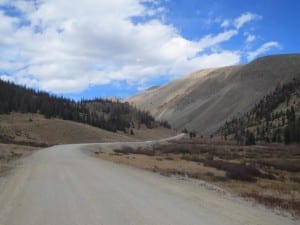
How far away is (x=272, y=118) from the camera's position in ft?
527

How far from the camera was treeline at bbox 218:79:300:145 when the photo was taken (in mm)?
135288

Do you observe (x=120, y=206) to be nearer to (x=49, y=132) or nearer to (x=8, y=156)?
(x=8, y=156)

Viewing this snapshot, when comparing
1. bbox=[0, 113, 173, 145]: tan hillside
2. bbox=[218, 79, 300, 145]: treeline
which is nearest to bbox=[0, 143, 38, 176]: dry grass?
bbox=[0, 113, 173, 145]: tan hillside

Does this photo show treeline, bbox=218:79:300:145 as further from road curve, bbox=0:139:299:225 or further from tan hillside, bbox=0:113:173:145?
road curve, bbox=0:139:299:225

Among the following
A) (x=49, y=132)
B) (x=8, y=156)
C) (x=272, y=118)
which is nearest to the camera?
(x=8, y=156)

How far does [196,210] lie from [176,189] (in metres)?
5.55

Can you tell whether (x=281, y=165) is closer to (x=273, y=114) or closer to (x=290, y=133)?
(x=290, y=133)

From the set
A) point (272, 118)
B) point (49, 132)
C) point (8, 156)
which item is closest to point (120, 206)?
point (8, 156)

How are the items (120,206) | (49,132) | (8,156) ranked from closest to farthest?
(120,206), (8,156), (49,132)

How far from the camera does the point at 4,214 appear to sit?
12281 millimetres

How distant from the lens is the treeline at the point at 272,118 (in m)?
135

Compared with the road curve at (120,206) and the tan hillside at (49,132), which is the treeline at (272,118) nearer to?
the tan hillside at (49,132)

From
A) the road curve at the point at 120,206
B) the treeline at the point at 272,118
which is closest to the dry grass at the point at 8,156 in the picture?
the road curve at the point at 120,206

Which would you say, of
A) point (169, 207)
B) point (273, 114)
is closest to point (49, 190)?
point (169, 207)
